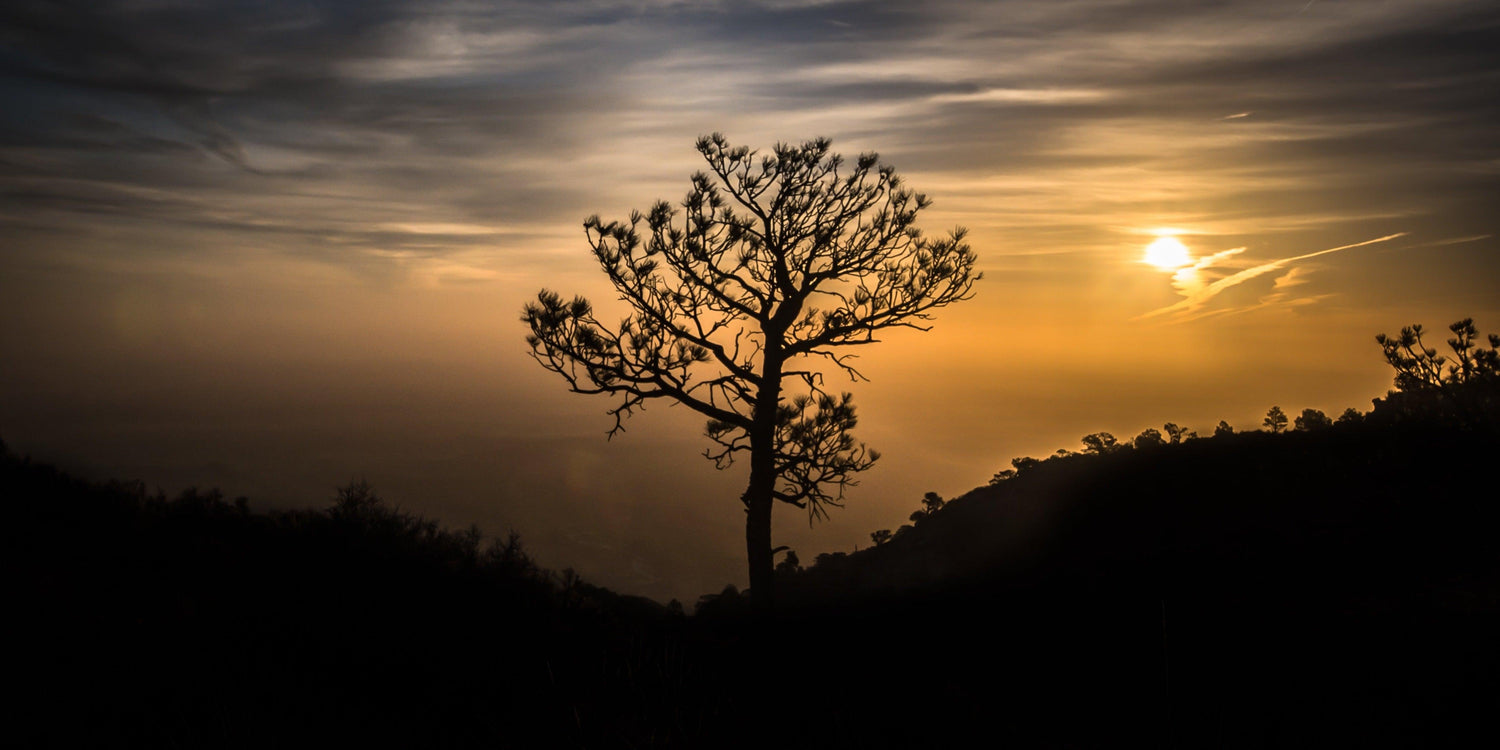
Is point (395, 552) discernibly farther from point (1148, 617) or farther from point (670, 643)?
point (1148, 617)

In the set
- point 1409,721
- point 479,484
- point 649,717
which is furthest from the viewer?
point 479,484

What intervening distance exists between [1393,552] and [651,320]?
34.1 feet

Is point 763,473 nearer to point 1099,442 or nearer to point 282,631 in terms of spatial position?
point 282,631

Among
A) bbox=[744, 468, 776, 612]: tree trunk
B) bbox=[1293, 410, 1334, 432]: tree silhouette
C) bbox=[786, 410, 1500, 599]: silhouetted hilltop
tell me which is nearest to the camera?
bbox=[786, 410, 1500, 599]: silhouetted hilltop

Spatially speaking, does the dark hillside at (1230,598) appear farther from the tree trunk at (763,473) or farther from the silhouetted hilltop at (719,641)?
the tree trunk at (763,473)

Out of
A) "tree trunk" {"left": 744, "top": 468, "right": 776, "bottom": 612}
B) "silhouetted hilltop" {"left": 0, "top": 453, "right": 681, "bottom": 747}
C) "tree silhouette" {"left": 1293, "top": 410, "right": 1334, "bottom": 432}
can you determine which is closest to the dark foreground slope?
"silhouetted hilltop" {"left": 0, "top": 453, "right": 681, "bottom": 747}

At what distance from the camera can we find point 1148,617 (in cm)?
885

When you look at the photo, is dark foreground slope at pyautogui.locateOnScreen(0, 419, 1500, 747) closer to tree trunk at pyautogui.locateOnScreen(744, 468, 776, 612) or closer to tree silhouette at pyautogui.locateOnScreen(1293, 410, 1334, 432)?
tree trunk at pyautogui.locateOnScreen(744, 468, 776, 612)

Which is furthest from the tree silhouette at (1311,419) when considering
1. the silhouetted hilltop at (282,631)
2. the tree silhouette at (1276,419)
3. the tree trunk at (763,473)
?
the silhouetted hilltop at (282,631)

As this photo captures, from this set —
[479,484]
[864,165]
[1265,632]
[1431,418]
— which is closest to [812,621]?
[1265,632]

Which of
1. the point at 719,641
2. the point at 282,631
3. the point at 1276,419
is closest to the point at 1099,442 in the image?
the point at 1276,419

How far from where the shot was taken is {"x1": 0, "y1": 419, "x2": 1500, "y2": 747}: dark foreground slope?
5.62m

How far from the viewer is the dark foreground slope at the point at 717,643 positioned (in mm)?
5621

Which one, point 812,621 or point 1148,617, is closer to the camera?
point 1148,617
